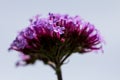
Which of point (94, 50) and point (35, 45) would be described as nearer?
point (35, 45)

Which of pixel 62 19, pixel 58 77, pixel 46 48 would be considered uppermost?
pixel 62 19

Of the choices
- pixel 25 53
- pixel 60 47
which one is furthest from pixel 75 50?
pixel 25 53

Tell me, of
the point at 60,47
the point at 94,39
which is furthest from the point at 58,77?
the point at 94,39

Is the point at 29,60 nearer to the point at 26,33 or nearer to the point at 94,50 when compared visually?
the point at 26,33

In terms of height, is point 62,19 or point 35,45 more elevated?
point 62,19
